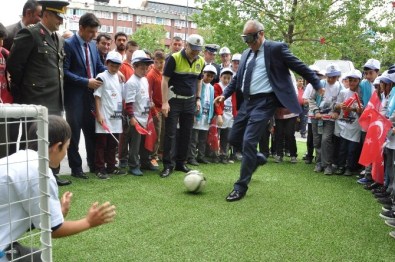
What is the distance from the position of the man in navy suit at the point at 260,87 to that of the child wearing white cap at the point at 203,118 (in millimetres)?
1944

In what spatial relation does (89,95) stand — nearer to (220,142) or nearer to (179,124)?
(179,124)

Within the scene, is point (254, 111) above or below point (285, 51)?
Result: below

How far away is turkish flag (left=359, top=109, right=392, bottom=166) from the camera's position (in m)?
4.76

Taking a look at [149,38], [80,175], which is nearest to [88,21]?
[80,175]

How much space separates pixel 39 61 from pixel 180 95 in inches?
78.4

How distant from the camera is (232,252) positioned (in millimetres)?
3096

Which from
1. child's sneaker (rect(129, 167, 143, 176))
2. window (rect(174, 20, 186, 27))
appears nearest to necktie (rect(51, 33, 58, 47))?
child's sneaker (rect(129, 167, 143, 176))

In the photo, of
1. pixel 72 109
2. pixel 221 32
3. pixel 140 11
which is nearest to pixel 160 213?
pixel 72 109

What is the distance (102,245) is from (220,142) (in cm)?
453

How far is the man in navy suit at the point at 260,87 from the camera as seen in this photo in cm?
472

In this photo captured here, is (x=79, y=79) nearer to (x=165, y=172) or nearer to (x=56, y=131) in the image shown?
(x=165, y=172)

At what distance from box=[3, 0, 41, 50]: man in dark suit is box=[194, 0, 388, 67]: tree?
11375mm

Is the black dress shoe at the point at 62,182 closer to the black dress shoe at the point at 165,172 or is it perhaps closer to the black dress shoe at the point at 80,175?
the black dress shoe at the point at 80,175

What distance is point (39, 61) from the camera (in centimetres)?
461
